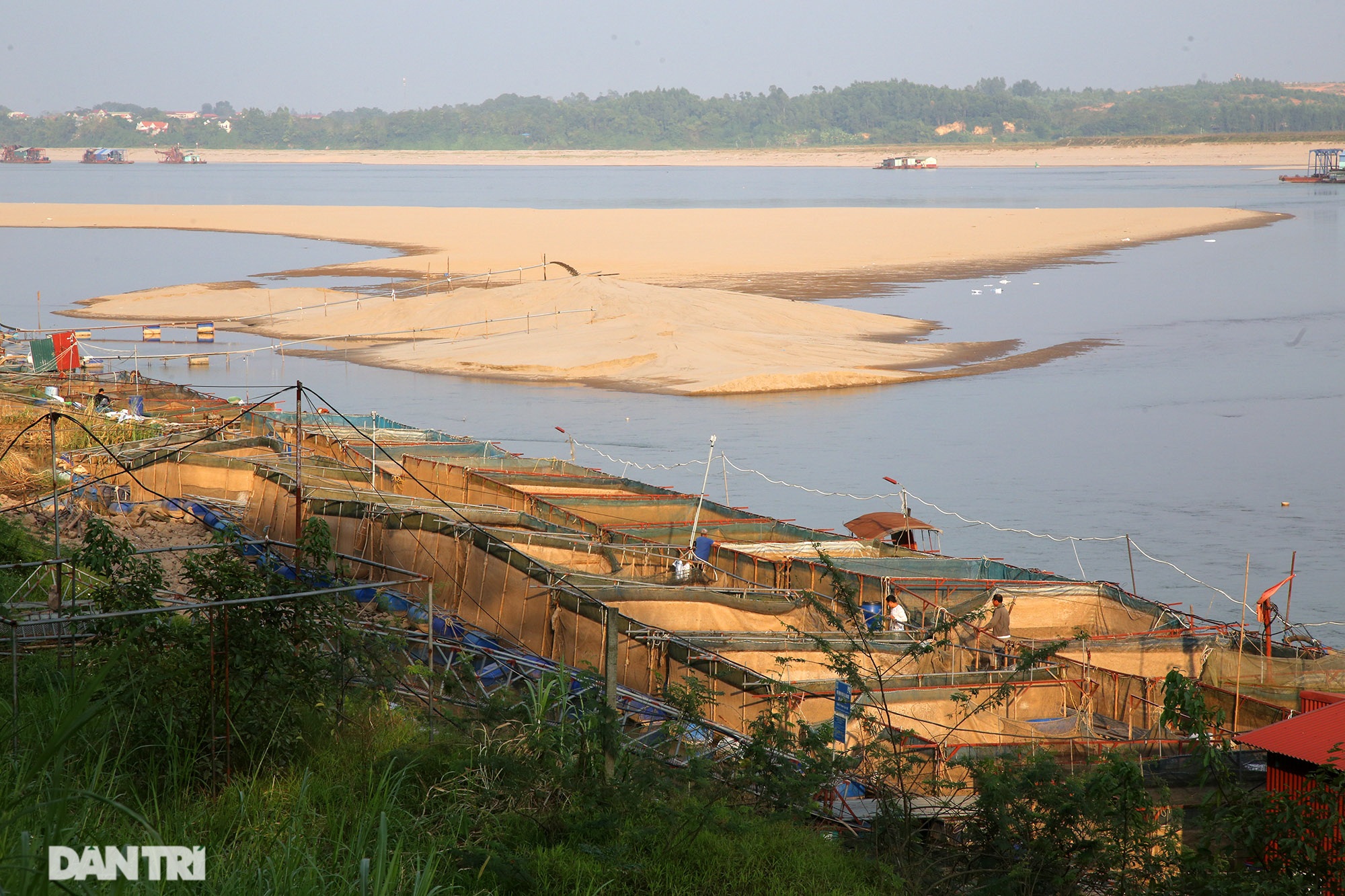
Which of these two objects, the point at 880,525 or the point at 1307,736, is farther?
the point at 880,525

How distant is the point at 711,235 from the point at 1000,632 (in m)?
61.2

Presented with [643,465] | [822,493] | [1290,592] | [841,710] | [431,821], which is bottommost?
[822,493]

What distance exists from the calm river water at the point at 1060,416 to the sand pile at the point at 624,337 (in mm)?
1363

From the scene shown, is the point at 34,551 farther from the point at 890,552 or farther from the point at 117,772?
the point at 890,552

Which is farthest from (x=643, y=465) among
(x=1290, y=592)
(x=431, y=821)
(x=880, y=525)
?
(x=431, y=821)

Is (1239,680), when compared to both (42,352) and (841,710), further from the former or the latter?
(42,352)

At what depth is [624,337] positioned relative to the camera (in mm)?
40344

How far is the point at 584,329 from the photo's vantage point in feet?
137

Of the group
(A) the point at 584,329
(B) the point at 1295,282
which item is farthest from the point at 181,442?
(B) the point at 1295,282

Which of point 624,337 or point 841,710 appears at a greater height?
point 624,337

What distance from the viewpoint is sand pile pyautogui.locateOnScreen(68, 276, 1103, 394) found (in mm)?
37219

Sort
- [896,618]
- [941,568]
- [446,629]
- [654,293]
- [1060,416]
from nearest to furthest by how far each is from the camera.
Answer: [446,629] < [896,618] < [941,568] < [1060,416] < [654,293]

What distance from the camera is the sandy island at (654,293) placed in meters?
38.6

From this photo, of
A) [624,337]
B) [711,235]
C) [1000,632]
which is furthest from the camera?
[711,235]
